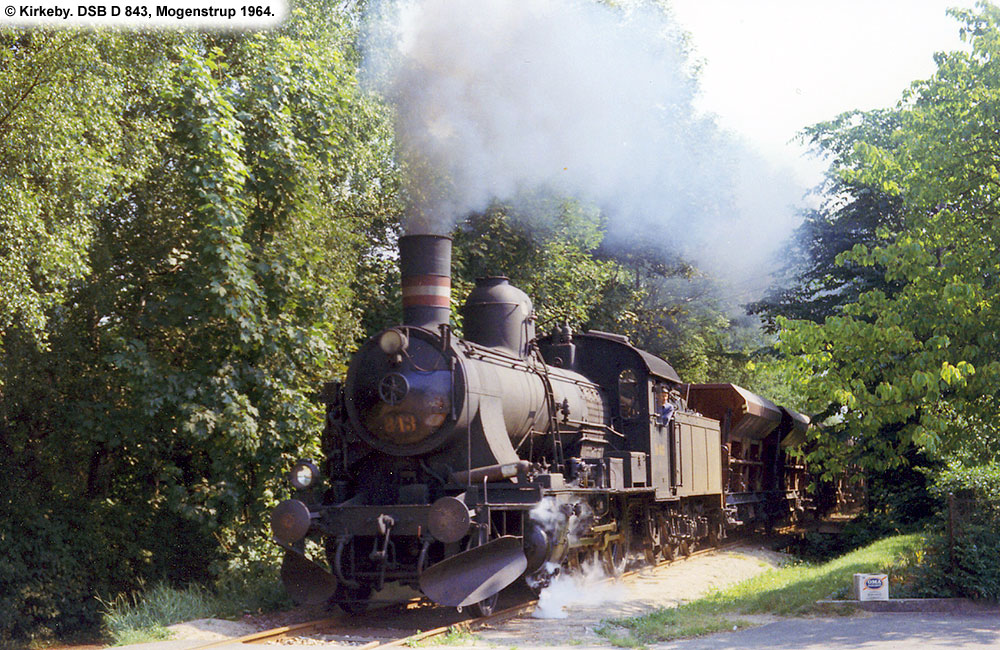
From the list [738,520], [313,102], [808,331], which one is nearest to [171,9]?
[313,102]

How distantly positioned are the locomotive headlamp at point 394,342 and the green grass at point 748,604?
12.0ft

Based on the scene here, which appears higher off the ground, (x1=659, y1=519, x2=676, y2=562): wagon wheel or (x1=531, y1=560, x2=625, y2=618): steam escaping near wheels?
(x1=659, y1=519, x2=676, y2=562): wagon wheel

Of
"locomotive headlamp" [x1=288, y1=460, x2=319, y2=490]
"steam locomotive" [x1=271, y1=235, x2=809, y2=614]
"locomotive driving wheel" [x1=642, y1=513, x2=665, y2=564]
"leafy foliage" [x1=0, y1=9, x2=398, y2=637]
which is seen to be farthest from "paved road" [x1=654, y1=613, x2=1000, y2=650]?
"leafy foliage" [x1=0, y1=9, x2=398, y2=637]

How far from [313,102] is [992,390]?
9.70m

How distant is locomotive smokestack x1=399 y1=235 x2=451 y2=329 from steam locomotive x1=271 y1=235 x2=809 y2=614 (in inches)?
0.6

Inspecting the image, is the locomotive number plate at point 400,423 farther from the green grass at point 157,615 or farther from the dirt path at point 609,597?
the green grass at point 157,615

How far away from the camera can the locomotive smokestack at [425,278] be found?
10953mm

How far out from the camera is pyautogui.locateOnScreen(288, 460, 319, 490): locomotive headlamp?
10.9 metres

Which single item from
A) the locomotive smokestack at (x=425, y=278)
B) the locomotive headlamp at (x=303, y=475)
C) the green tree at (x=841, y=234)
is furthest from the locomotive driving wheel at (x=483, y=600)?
the green tree at (x=841, y=234)

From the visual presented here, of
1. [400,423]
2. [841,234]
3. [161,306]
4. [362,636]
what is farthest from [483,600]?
[841,234]

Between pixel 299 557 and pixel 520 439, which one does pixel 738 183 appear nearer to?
pixel 520 439

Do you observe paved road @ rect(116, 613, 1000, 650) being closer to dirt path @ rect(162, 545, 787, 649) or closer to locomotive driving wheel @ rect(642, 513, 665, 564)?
dirt path @ rect(162, 545, 787, 649)

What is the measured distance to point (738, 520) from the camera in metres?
21.4

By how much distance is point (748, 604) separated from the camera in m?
10.8
